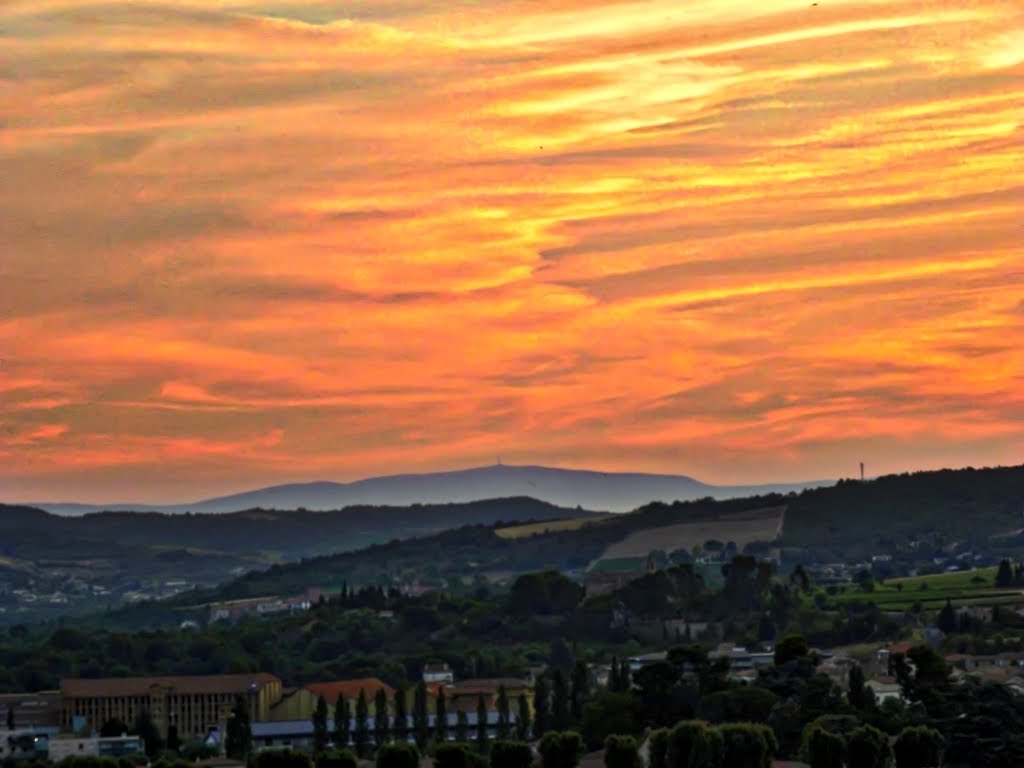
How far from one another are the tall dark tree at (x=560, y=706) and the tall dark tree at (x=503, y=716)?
2798 mm

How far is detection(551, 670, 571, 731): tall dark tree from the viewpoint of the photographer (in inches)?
6088

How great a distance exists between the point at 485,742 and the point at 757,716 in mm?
24326

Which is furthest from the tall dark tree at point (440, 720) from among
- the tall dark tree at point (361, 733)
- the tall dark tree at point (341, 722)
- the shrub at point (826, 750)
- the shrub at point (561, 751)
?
the shrub at point (826, 750)

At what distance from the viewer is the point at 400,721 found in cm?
16388

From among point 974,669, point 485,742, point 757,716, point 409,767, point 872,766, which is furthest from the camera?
point 974,669

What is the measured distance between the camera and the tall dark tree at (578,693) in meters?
155

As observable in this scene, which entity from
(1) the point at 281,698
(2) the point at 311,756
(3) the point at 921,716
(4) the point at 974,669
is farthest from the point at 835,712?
(1) the point at 281,698

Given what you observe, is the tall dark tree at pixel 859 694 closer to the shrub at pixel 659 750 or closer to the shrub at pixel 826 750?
the shrub at pixel 659 750

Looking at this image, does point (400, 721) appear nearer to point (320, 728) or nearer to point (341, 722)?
point (341, 722)

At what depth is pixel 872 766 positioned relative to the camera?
115750 millimetres

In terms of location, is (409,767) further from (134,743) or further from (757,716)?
(134,743)

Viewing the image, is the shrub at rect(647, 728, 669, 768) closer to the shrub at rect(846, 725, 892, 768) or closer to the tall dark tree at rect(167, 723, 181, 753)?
the shrub at rect(846, 725, 892, 768)

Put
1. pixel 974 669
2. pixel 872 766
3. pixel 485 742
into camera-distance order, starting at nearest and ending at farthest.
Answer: pixel 872 766 → pixel 485 742 → pixel 974 669

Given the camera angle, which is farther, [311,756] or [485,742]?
A: [485,742]
